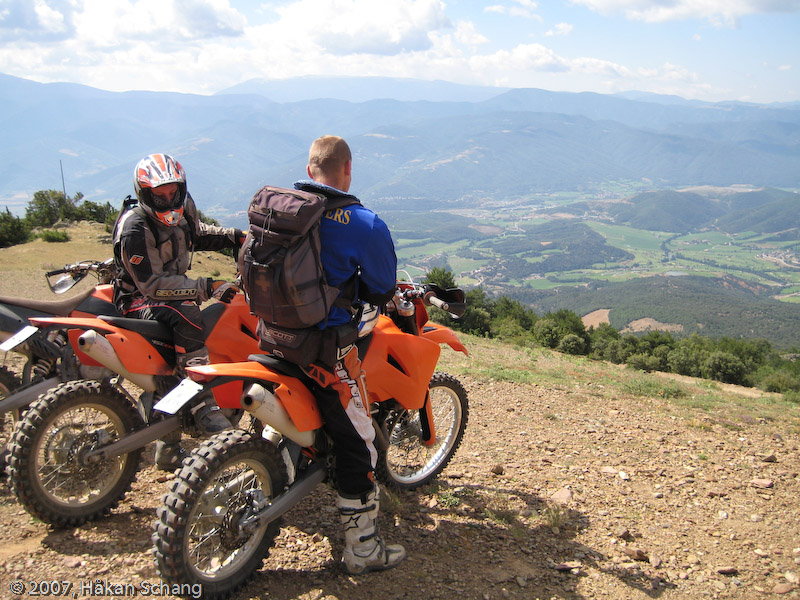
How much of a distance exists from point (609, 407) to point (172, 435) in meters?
5.99

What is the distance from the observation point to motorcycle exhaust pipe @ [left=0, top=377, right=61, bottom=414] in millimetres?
4184

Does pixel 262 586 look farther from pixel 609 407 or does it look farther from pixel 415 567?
pixel 609 407

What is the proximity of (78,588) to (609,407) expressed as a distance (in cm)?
679

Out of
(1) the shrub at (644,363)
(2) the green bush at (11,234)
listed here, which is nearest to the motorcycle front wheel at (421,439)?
(1) the shrub at (644,363)

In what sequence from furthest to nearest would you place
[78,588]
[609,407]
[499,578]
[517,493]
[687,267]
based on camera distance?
[687,267] < [609,407] < [517,493] < [499,578] < [78,588]

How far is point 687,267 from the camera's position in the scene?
17112cm

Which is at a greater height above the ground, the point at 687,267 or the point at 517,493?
the point at 517,493

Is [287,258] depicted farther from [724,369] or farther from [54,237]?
[54,237]

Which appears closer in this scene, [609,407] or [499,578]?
[499,578]

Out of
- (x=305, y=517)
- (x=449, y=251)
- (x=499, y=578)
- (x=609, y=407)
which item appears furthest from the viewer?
(x=449, y=251)

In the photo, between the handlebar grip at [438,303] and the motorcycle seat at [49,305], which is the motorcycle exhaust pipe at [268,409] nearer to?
the handlebar grip at [438,303]

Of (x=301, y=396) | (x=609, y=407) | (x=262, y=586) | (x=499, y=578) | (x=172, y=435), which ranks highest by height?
(x=301, y=396)

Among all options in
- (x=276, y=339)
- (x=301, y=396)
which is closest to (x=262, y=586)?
(x=301, y=396)

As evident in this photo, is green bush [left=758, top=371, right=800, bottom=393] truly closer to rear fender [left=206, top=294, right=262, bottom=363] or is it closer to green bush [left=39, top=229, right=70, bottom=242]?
rear fender [left=206, top=294, right=262, bottom=363]
